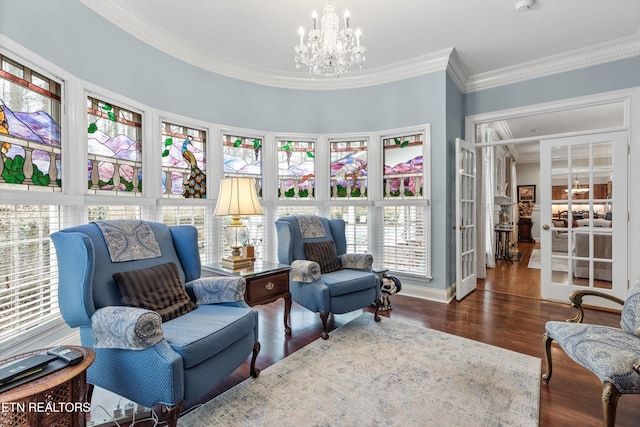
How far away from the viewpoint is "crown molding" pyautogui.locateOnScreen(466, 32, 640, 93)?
3391 millimetres

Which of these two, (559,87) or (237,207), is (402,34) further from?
(237,207)

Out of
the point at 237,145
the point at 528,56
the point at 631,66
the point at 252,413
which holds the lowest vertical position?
the point at 252,413

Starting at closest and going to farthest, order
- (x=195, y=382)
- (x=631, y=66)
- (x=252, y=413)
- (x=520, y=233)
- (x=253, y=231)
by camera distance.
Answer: (x=195, y=382) < (x=252, y=413) < (x=631, y=66) < (x=253, y=231) < (x=520, y=233)

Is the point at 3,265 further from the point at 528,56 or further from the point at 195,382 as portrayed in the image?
the point at 528,56

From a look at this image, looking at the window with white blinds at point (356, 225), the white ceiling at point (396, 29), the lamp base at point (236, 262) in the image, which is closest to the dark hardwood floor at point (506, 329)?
the lamp base at point (236, 262)

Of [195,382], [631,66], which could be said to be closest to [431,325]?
[195,382]

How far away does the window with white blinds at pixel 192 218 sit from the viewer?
10.7 ft

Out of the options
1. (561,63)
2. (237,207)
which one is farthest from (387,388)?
(561,63)

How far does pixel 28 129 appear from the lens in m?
2.05

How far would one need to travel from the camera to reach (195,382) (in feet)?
5.08

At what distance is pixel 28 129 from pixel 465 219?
4378 millimetres

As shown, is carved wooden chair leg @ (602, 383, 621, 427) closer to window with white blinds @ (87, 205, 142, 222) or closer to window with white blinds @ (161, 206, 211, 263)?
window with white blinds @ (161, 206, 211, 263)

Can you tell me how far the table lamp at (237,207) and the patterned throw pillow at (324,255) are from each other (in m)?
0.64

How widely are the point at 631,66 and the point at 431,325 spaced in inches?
143
